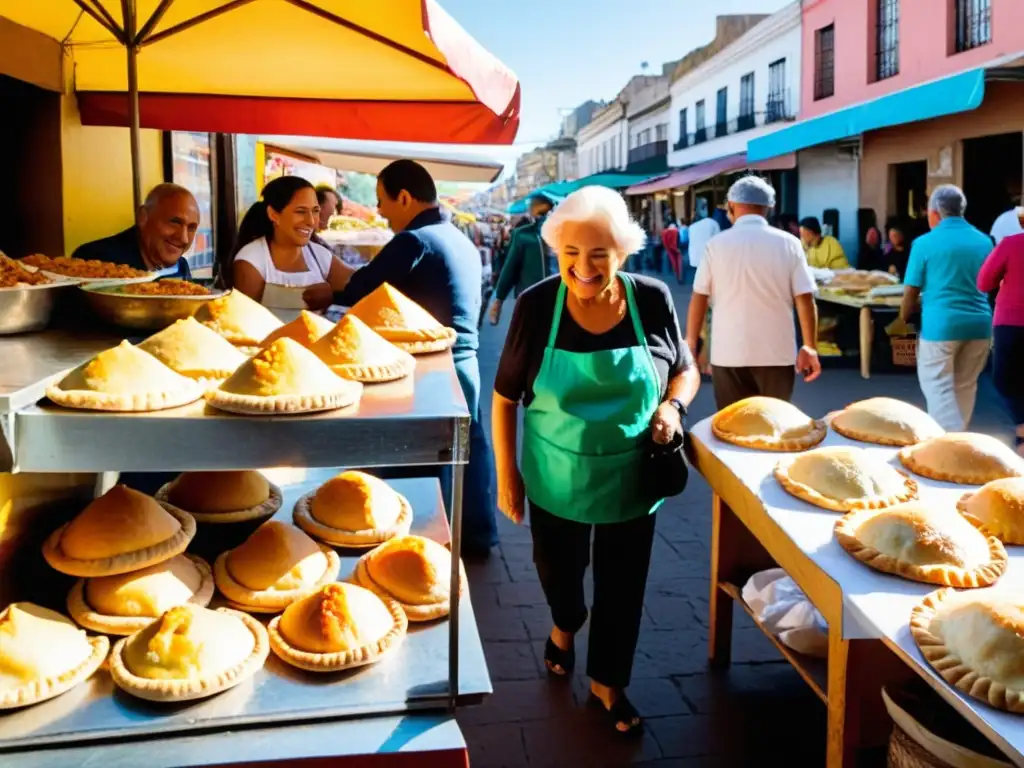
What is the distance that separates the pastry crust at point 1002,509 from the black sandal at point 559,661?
1.62 m

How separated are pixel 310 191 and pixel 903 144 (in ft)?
44.9

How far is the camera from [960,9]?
1546 centimetres

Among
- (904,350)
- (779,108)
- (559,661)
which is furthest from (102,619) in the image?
(779,108)

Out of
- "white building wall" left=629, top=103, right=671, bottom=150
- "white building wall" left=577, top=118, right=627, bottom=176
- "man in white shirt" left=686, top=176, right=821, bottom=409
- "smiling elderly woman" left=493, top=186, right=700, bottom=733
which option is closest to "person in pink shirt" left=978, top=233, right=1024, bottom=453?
"man in white shirt" left=686, top=176, right=821, bottom=409

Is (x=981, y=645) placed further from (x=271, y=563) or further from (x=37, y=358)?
(x=37, y=358)

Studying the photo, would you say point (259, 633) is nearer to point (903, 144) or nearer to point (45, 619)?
point (45, 619)

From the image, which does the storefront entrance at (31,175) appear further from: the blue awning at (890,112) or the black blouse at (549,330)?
the blue awning at (890,112)

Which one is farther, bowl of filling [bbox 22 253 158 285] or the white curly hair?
the white curly hair

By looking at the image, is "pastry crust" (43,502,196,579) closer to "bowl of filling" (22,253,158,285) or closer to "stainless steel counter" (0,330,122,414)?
"stainless steel counter" (0,330,122,414)

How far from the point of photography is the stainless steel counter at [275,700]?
5.81ft

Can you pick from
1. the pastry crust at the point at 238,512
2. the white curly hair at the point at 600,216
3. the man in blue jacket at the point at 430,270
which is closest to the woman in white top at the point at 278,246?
the man in blue jacket at the point at 430,270

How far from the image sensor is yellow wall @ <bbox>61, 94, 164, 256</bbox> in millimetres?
5254

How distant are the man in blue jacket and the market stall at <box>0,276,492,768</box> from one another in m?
1.90

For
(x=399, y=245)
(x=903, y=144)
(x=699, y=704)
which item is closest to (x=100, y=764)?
(x=699, y=704)
